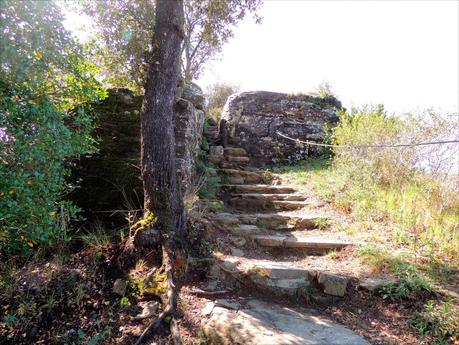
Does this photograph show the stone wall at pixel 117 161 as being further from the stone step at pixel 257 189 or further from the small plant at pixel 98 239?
the stone step at pixel 257 189

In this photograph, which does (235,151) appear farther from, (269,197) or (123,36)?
(123,36)

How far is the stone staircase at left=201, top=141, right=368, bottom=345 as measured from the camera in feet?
7.90

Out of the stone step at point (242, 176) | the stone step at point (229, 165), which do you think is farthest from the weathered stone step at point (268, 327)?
the stone step at point (229, 165)

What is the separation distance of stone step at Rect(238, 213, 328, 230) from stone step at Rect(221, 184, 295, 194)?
997 millimetres

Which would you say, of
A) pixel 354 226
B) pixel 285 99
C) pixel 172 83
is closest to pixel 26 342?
→ pixel 172 83

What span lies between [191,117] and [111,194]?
1.88 meters

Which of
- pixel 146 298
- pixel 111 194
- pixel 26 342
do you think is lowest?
pixel 26 342

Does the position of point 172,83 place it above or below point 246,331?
above

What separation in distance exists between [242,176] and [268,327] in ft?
13.5

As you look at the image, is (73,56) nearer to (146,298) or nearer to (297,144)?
(146,298)

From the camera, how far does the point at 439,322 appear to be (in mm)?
2391

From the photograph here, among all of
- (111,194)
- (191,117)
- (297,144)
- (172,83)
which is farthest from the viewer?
(297,144)

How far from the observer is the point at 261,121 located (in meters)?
7.85

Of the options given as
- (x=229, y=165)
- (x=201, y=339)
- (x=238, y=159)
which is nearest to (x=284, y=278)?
(x=201, y=339)
